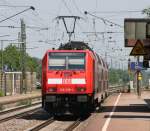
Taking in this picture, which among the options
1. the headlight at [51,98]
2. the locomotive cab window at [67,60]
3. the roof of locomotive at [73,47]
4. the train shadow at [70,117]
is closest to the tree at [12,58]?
A: the train shadow at [70,117]

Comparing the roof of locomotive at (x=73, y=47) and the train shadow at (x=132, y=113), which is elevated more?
the roof of locomotive at (x=73, y=47)

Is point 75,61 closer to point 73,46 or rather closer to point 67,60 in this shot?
point 67,60

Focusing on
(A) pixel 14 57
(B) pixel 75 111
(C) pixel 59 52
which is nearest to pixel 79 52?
(C) pixel 59 52

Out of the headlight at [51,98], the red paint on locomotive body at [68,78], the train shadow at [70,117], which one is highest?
the red paint on locomotive body at [68,78]

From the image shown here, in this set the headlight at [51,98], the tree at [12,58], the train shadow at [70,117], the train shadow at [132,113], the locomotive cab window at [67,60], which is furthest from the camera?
the tree at [12,58]

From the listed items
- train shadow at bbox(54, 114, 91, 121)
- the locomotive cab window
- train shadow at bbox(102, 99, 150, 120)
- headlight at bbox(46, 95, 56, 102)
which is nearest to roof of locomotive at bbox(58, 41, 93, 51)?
the locomotive cab window

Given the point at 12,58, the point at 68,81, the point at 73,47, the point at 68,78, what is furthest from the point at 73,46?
the point at 12,58

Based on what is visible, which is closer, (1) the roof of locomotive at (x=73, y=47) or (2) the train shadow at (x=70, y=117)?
(1) the roof of locomotive at (x=73, y=47)

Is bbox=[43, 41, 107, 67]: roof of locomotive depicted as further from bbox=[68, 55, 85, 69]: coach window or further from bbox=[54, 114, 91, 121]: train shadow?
bbox=[54, 114, 91, 121]: train shadow

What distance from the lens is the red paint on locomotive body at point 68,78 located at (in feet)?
84.9

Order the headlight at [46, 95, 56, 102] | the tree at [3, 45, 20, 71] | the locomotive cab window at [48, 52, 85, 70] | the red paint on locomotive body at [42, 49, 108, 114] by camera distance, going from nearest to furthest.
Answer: the headlight at [46, 95, 56, 102], the red paint on locomotive body at [42, 49, 108, 114], the locomotive cab window at [48, 52, 85, 70], the tree at [3, 45, 20, 71]

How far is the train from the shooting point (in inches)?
1020

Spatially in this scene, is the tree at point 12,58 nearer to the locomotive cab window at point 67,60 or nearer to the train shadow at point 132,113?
the train shadow at point 132,113

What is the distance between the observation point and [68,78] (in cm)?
2616
